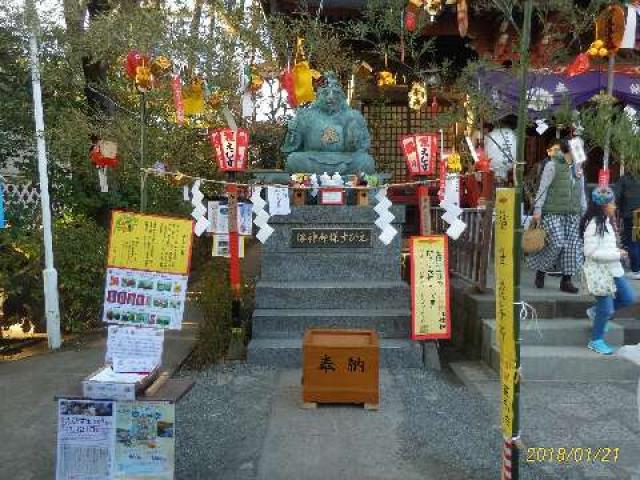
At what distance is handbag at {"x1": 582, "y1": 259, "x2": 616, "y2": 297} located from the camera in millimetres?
6453

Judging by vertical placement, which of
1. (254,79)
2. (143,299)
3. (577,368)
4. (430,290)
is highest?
(254,79)

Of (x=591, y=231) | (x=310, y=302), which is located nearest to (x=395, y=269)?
(x=310, y=302)

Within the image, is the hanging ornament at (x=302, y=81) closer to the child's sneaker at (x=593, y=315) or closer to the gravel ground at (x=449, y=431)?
the gravel ground at (x=449, y=431)

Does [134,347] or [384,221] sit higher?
[384,221]

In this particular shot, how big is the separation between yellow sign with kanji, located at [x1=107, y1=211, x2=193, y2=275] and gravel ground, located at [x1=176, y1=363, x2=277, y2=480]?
4.75 feet

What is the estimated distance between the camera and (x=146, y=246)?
4.29 meters

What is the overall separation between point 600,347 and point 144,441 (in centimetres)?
500

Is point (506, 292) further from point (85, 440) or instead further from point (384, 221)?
point (384, 221)

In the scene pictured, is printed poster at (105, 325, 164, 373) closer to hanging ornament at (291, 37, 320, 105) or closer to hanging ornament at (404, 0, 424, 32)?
hanging ornament at (291, 37, 320, 105)

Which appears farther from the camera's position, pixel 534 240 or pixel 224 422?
pixel 534 240

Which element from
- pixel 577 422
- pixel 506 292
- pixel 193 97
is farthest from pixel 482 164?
pixel 506 292

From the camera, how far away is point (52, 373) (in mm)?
7000

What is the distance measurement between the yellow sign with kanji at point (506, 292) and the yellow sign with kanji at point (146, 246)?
2.05 metres
